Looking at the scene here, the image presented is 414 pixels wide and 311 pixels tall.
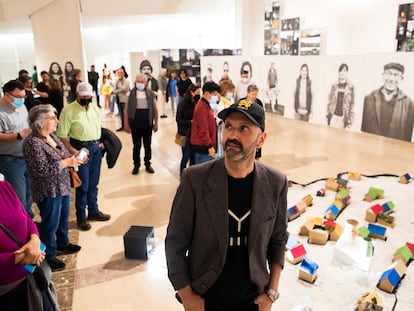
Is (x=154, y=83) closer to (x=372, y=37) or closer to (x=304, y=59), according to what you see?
(x=304, y=59)

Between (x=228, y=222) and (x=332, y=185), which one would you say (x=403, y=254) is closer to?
(x=332, y=185)

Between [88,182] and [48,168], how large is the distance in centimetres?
112

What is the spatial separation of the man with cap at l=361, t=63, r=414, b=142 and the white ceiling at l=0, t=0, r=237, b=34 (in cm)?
876

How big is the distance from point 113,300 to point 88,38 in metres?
20.0

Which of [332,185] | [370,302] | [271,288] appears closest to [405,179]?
[332,185]

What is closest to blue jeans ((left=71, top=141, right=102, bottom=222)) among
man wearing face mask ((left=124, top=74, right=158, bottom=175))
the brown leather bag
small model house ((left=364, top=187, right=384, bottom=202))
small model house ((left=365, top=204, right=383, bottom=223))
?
the brown leather bag

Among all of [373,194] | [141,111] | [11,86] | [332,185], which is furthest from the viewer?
[141,111]

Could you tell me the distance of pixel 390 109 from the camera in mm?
7730

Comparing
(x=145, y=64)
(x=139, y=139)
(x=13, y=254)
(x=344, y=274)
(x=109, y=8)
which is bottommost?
(x=344, y=274)

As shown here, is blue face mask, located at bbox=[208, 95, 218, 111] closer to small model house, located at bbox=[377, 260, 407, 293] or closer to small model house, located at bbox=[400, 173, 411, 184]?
small model house, located at bbox=[377, 260, 407, 293]

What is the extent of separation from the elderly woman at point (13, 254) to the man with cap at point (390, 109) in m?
7.52

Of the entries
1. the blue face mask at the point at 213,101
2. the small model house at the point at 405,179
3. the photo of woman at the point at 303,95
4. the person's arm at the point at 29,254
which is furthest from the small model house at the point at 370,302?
the photo of woman at the point at 303,95

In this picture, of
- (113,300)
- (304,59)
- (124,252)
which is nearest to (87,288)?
(113,300)

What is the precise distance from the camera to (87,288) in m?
3.33
